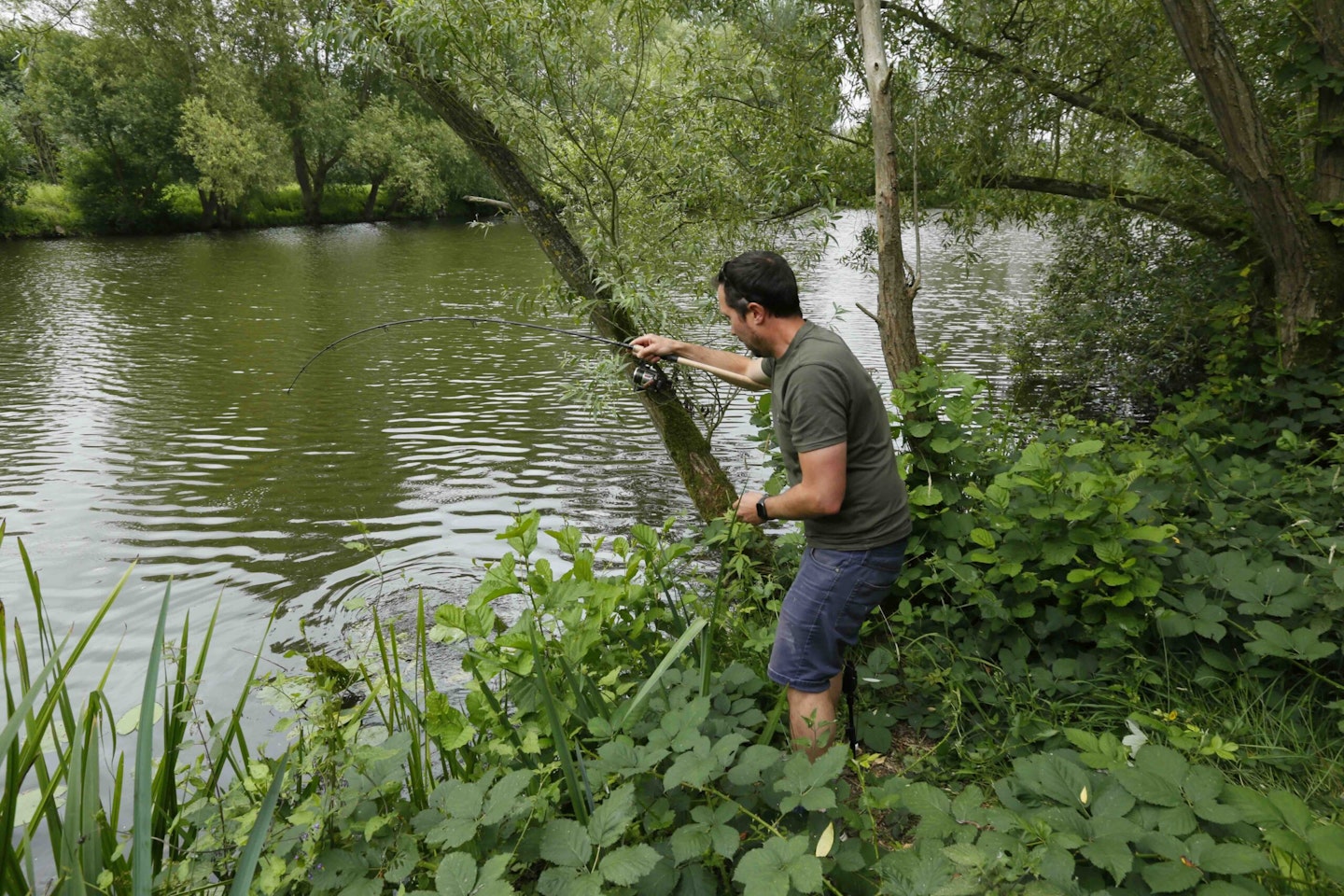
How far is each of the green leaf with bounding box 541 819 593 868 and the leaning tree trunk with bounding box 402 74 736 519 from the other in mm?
3092

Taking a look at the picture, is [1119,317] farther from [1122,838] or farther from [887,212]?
[1122,838]

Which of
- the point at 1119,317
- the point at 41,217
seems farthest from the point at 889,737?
the point at 41,217

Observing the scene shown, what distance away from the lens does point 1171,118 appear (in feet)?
21.2

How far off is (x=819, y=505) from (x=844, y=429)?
0.25 meters

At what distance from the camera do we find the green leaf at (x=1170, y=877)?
5.48ft

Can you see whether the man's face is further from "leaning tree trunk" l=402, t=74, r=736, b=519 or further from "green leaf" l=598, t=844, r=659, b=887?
"leaning tree trunk" l=402, t=74, r=736, b=519

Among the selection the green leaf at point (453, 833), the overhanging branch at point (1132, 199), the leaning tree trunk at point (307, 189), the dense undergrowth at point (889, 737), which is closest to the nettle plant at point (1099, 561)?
the dense undergrowth at point (889, 737)

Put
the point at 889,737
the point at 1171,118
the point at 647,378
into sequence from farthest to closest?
the point at 1171,118 < the point at 647,378 < the point at 889,737

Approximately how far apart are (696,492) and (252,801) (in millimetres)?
3227

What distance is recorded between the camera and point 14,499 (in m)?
7.34

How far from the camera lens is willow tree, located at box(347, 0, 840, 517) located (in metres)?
4.98

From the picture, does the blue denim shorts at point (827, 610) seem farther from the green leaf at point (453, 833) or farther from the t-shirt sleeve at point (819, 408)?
the green leaf at point (453, 833)

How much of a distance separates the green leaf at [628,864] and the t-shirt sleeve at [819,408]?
1272mm

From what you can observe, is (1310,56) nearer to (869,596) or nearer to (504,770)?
(869,596)
